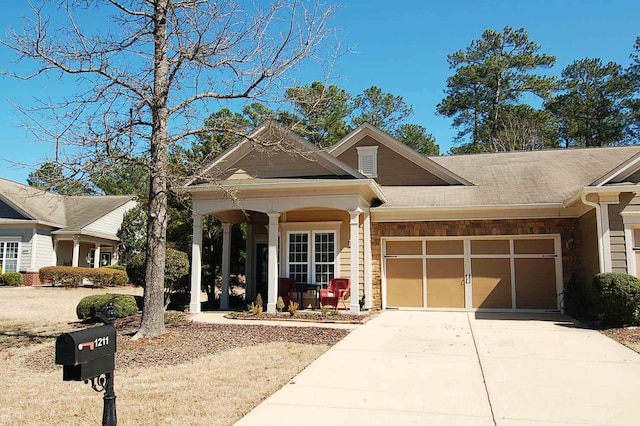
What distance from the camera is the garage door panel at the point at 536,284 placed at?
47.0ft

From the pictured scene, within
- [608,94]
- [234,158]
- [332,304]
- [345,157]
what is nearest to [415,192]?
[345,157]

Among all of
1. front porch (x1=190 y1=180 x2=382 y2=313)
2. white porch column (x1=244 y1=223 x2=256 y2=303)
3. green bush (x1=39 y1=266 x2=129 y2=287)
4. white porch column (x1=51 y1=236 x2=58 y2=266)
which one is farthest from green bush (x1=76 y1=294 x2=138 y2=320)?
white porch column (x1=51 y1=236 x2=58 y2=266)

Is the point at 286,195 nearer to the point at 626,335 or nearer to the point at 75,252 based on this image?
the point at 626,335

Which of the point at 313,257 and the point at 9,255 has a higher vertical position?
the point at 9,255

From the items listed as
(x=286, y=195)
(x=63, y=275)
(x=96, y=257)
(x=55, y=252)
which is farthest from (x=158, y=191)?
(x=96, y=257)

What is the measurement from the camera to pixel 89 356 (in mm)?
3916

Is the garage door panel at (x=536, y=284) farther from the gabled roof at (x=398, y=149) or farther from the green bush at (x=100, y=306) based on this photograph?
the green bush at (x=100, y=306)

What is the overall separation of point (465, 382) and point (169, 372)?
13.4 feet

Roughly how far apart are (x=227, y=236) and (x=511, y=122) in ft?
93.5

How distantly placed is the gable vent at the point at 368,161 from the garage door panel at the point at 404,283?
11.8ft

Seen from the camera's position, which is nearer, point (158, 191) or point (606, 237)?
point (158, 191)

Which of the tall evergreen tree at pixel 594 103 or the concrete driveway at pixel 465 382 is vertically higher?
the tall evergreen tree at pixel 594 103

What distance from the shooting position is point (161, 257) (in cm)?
993

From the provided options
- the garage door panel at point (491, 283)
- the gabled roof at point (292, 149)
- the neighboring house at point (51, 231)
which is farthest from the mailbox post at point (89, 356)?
the neighboring house at point (51, 231)
